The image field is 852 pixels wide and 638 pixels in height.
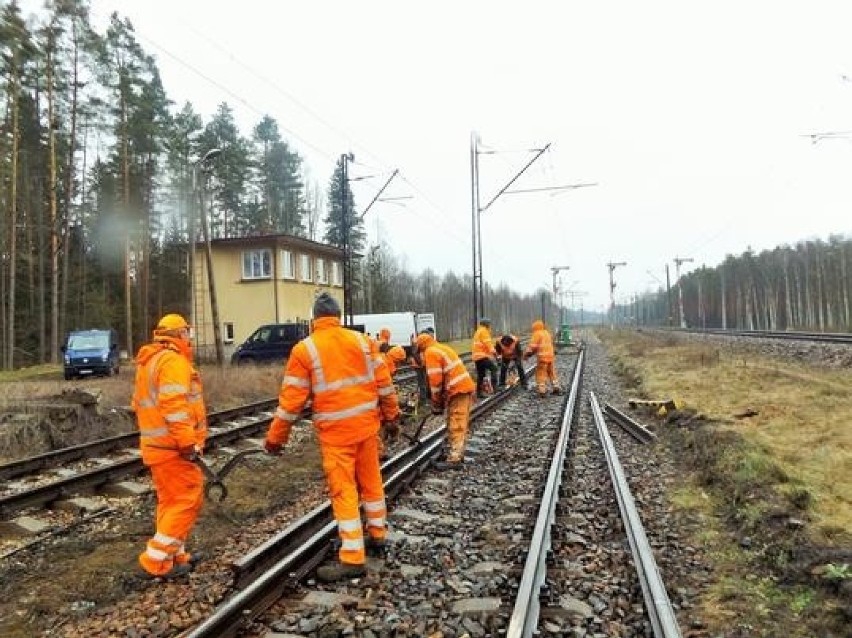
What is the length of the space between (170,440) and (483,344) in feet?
33.9

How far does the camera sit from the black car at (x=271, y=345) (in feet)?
85.9

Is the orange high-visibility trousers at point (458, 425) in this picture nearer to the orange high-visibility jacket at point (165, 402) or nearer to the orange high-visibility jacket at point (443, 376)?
the orange high-visibility jacket at point (443, 376)

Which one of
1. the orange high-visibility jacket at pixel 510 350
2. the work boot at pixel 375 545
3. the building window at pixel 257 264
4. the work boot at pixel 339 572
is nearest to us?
the work boot at pixel 339 572

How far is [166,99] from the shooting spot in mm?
39625

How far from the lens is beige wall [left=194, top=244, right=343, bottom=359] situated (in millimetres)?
37438

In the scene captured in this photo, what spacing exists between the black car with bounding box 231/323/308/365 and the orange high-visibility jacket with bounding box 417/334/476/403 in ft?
A: 56.6

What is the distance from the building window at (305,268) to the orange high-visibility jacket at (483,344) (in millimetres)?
26269

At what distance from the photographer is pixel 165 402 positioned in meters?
5.15

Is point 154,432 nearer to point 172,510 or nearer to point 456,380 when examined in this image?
point 172,510

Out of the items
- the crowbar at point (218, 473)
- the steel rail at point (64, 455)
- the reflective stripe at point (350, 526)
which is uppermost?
the crowbar at point (218, 473)

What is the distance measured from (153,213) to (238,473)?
3547cm

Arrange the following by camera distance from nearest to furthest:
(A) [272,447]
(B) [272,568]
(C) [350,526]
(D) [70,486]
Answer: (B) [272,568] < (C) [350,526] < (A) [272,447] < (D) [70,486]

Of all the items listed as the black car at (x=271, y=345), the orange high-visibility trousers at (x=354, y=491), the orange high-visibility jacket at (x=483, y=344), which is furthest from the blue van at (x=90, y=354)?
the orange high-visibility trousers at (x=354, y=491)

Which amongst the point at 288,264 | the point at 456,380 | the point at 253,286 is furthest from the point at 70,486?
the point at 288,264
